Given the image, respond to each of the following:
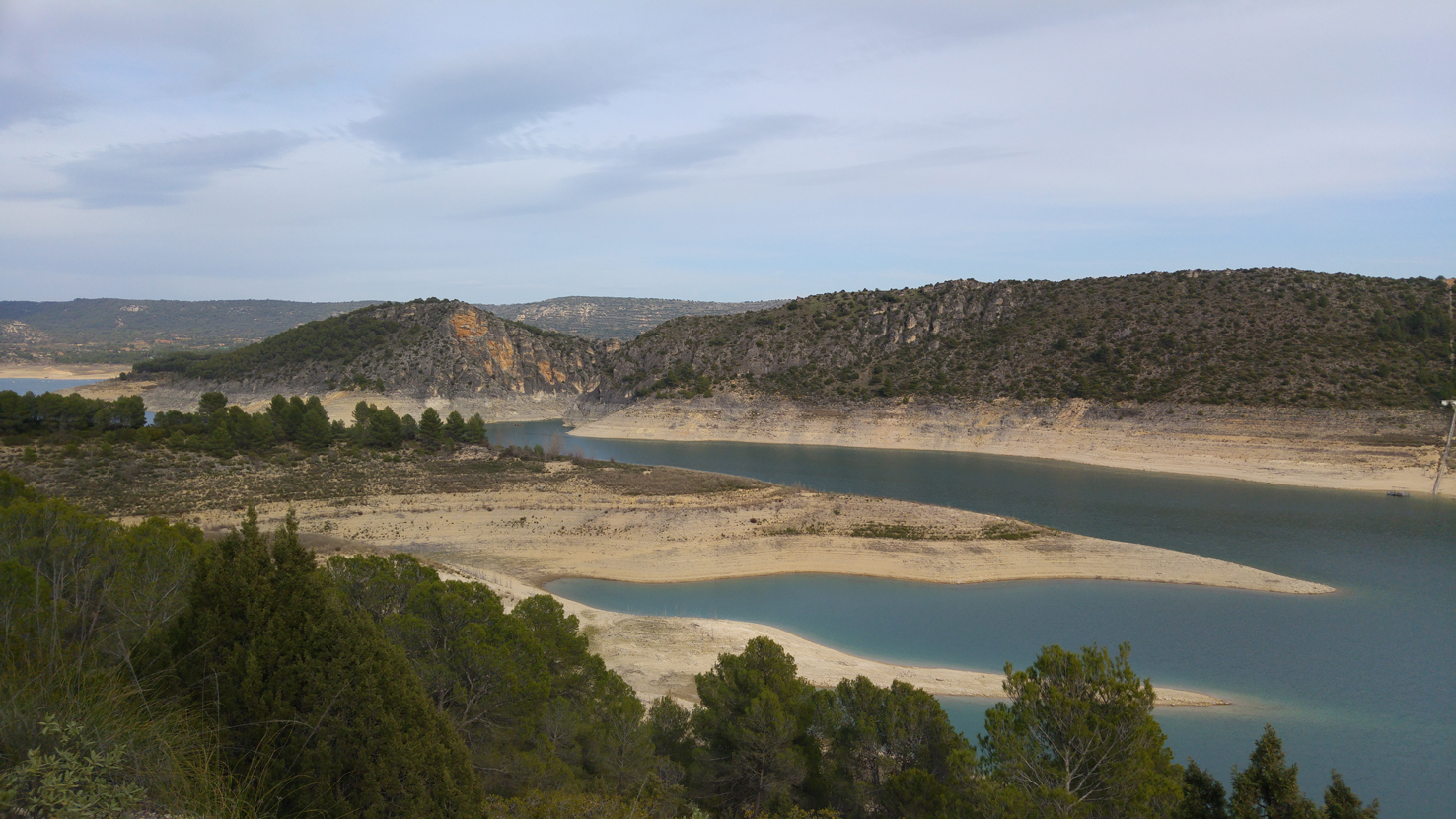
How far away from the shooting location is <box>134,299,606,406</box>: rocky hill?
8575cm

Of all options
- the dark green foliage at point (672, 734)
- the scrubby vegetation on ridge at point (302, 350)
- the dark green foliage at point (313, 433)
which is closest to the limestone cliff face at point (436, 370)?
the scrubby vegetation on ridge at point (302, 350)

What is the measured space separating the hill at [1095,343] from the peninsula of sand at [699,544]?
3014 centimetres

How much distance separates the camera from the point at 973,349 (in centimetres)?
7162

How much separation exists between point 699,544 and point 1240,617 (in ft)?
63.2

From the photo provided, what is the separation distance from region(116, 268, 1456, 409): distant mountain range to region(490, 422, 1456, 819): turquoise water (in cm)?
1469

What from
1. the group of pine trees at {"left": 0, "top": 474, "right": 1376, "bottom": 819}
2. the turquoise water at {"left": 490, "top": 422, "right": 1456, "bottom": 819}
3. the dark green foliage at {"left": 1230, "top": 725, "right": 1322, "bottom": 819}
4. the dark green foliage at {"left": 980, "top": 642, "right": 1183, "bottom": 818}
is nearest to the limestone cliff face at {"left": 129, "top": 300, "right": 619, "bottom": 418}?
the turquoise water at {"left": 490, "top": 422, "right": 1456, "bottom": 819}

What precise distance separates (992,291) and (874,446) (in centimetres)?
2765

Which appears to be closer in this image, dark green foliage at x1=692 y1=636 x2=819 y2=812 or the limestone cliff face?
dark green foliage at x1=692 y1=636 x2=819 y2=812

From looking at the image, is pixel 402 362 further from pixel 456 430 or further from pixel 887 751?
pixel 887 751

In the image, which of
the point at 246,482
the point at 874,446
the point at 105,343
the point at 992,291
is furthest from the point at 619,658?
the point at 105,343

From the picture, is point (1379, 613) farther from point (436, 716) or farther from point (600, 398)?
point (600, 398)

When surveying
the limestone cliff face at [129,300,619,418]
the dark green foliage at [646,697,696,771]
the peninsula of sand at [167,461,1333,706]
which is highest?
the limestone cliff face at [129,300,619,418]

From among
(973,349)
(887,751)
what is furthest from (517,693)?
(973,349)

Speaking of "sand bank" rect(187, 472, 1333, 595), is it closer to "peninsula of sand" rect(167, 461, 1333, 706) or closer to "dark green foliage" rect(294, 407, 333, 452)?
"peninsula of sand" rect(167, 461, 1333, 706)
